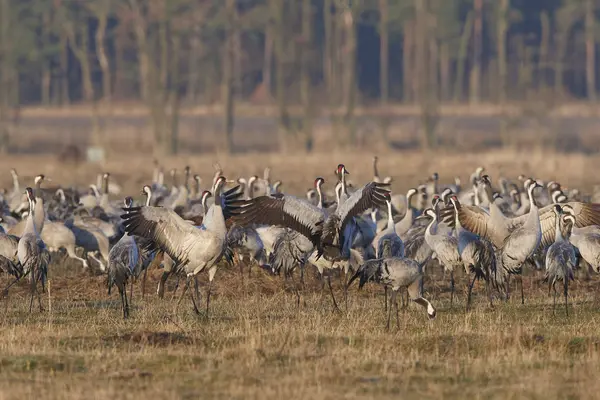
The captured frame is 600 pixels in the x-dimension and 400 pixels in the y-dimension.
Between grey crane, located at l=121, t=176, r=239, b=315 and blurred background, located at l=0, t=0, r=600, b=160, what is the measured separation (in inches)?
1103

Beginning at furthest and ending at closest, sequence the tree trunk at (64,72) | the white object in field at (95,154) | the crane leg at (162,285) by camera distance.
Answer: the tree trunk at (64,72)
the white object in field at (95,154)
the crane leg at (162,285)

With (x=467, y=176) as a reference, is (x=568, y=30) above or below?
above

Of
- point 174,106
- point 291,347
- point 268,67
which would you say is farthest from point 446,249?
point 268,67

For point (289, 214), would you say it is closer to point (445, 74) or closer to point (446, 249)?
point (446, 249)

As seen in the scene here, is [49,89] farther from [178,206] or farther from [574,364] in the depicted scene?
[574,364]

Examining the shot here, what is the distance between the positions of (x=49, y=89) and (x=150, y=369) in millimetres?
67837

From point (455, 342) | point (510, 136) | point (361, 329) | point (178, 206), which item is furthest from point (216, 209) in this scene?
point (510, 136)

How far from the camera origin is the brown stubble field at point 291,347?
9.73 m

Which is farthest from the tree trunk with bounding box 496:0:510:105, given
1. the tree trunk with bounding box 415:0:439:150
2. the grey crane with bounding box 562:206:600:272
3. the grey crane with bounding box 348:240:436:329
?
the grey crane with bounding box 348:240:436:329

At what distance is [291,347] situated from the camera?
11.4m

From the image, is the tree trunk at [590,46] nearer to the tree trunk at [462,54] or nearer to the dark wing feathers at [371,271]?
the tree trunk at [462,54]

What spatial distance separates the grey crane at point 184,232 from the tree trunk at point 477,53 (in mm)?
59647

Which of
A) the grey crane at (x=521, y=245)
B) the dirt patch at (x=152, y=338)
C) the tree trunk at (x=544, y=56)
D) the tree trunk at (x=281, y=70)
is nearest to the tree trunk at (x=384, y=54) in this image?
the tree trunk at (x=544, y=56)

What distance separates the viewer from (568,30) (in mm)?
73750
